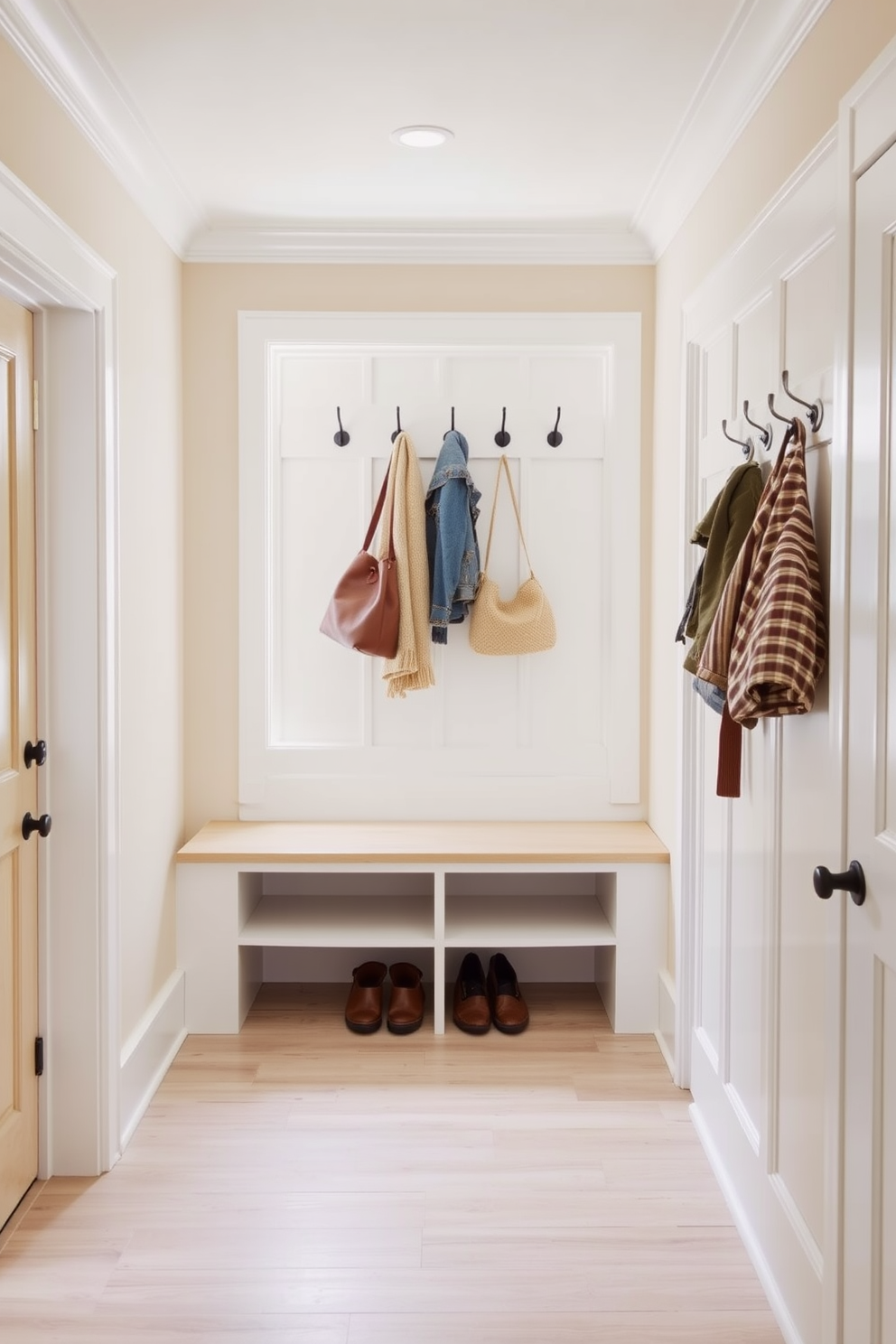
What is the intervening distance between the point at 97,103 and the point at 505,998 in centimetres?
262

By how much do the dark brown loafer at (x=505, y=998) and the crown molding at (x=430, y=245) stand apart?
87.9 inches

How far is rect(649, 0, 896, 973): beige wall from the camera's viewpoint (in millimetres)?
1692

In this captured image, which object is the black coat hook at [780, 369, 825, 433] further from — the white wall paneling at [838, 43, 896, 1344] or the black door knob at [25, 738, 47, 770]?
the black door knob at [25, 738, 47, 770]

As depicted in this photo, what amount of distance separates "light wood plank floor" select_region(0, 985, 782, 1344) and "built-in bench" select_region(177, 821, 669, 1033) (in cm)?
17

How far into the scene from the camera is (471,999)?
10.3 ft

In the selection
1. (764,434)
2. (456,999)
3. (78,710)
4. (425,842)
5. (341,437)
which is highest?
(341,437)

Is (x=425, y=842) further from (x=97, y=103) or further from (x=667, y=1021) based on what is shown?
(x=97, y=103)

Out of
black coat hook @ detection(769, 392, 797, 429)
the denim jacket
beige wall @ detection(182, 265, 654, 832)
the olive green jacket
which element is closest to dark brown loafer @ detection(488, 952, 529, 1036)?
the denim jacket

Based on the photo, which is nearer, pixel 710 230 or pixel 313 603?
pixel 710 230

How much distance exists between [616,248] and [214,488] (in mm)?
1471

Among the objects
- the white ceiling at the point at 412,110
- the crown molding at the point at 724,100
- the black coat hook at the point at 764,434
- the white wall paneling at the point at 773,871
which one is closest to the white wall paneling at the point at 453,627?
the white ceiling at the point at 412,110

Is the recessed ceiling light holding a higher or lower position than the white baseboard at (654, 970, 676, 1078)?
higher

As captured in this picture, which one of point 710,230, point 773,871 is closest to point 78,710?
point 773,871

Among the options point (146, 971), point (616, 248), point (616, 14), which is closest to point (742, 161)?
point (616, 14)
